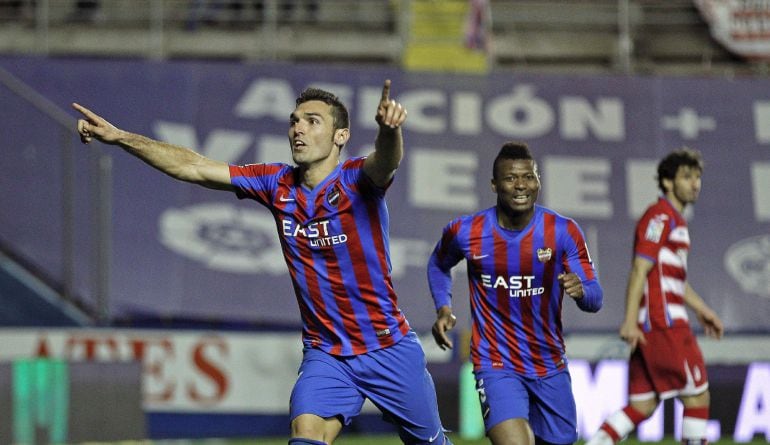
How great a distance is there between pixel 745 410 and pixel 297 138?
8322 millimetres

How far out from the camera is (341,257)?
6.16 m

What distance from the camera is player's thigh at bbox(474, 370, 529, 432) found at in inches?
267

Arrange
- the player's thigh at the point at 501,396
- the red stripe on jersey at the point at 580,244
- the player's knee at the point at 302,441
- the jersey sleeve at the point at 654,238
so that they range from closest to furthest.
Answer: the player's knee at the point at 302,441, the player's thigh at the point at 501,396, the red stripe on jersey at the point at 580,244, the jersey sleeve at the point at 654,238

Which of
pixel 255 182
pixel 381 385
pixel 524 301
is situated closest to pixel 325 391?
pixel 381 385

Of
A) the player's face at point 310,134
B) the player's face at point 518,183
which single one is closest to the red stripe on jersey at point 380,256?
the player's face at point 310,134

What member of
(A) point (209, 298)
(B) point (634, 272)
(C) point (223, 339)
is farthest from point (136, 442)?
(B) point (634, 272)

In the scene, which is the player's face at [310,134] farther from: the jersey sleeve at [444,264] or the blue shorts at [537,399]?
the blue shorts at [537,399]

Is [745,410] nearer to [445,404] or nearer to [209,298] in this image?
[445,404]

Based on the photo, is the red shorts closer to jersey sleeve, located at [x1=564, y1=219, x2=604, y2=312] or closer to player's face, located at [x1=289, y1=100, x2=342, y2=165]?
jersey sleeve, located at [x1=564, y1=219, x2=604, y2=312]

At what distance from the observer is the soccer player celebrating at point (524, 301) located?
22.9ft

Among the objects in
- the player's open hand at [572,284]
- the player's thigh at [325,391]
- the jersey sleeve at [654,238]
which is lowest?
the player's thigh at [325,391]

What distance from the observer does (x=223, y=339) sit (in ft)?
43.5

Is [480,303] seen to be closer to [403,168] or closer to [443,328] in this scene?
[443,328]

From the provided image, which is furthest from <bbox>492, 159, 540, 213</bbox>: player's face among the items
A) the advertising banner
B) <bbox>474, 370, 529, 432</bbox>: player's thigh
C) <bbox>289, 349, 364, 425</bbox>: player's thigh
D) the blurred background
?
the advertising banner
